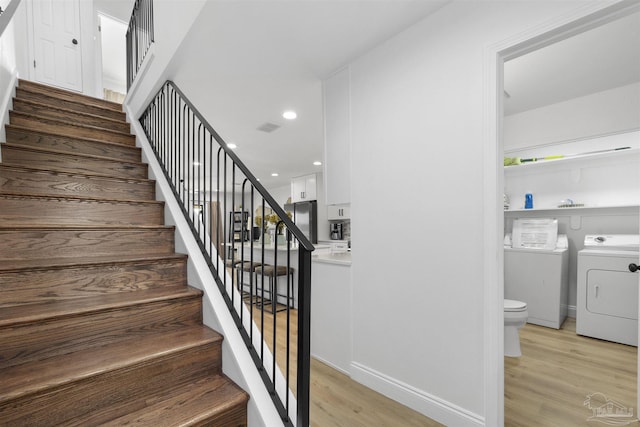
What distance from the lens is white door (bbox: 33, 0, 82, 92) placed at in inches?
161

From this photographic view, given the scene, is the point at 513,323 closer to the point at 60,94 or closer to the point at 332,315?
the point at 332,315

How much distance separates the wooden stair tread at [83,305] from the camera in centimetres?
127

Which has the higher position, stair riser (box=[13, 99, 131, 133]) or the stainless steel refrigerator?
Answer: stair riser (box=[13, 99, 131, 133])

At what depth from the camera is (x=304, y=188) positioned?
767 cm

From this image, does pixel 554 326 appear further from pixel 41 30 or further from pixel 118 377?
pixel 41 30

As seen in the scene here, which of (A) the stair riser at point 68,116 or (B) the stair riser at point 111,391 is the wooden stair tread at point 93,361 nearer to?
(B) the stair riser at point 111,391

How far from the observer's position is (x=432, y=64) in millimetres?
1884

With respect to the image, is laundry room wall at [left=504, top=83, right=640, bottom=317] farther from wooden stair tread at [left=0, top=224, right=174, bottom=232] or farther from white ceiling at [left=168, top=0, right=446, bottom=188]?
wooden stair tread at [left=0, top=224, right=174, bottom=232]

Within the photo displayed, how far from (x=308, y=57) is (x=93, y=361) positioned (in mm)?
2303

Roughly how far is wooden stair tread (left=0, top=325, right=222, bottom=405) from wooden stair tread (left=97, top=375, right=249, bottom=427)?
18cm

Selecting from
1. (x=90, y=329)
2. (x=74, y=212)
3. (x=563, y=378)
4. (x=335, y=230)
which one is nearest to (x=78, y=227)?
(x=74, y=212)

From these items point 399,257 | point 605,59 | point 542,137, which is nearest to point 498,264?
point 399,257

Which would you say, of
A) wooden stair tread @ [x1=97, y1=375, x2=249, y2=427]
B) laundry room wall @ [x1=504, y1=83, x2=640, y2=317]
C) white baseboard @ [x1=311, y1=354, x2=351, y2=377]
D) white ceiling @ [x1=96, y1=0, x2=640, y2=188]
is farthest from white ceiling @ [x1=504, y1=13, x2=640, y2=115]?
wooden stair tread @ [x1=97, y1=375, x2=249, y2=427]

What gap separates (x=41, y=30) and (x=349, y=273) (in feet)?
17.2
